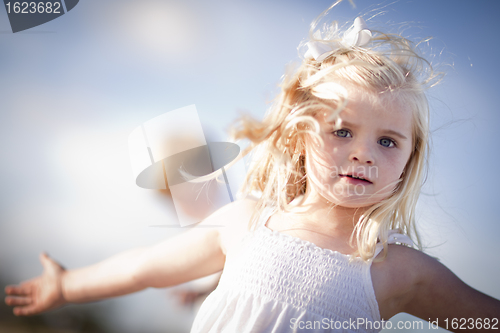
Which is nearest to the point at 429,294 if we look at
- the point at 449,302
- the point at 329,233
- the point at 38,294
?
the point at 449,302

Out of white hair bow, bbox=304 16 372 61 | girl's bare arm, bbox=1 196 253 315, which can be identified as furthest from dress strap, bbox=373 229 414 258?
white hair bow, bbox=304 16 372 61

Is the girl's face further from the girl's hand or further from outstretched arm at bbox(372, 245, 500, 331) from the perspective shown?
the girl's hand

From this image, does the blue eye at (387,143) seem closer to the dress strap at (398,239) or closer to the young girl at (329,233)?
the young girl at (329,233)

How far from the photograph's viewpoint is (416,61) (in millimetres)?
1001

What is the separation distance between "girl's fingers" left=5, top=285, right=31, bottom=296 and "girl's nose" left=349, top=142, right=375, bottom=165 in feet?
3.77

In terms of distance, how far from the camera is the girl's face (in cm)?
84

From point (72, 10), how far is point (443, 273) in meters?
1.61

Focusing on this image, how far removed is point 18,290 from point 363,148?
1.22m

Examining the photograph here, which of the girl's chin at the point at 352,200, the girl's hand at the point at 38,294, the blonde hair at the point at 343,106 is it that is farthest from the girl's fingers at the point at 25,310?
the girl's chin at the point at 352,200

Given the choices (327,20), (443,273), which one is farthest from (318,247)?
(327,20)

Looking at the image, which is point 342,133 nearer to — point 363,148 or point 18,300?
point 363,148

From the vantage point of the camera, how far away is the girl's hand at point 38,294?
1080mm

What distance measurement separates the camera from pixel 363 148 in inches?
32.4

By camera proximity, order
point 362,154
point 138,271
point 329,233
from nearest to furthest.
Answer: point 362,154 → point 329,233 → point 138,271
